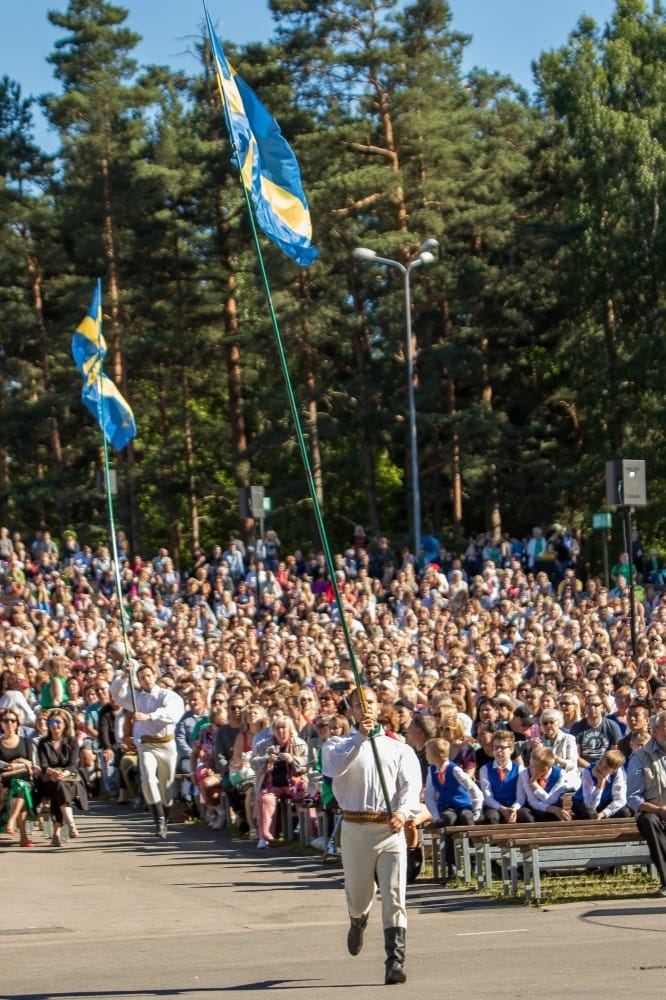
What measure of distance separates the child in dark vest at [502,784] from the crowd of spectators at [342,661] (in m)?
0.03

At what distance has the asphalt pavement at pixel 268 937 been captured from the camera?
10109mm

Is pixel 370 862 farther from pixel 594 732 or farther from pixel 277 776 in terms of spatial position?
pixel 277 776

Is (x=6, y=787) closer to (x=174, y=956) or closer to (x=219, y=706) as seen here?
(x=219, y=706)

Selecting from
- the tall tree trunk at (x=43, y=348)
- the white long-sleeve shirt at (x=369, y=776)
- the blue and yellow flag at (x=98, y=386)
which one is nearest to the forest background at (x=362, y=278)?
the tall tree trunk at (x=43, y=348)

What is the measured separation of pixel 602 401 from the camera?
4656 cm

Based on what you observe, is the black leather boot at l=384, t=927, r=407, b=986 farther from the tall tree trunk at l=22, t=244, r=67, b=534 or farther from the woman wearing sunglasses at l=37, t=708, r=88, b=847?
the tall tree trunk at l=22, t=244, r=67, b=534

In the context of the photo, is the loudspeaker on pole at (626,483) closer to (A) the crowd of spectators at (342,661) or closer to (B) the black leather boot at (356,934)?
(A) the crowd of spectators at (342,661)

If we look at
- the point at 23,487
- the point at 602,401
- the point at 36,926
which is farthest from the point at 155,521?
the point at 36,926

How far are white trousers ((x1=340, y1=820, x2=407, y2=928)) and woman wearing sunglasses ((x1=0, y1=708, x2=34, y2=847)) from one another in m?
8.87

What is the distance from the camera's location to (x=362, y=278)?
1932 inches

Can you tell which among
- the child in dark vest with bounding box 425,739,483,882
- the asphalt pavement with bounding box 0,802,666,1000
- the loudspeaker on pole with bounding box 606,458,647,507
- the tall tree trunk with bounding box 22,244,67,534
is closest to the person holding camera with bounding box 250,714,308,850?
the asphalt pavement with bounding box 0,802,666,1000

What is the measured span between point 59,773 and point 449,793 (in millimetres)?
5246

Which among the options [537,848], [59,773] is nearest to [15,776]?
[59,773]

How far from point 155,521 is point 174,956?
181ft
